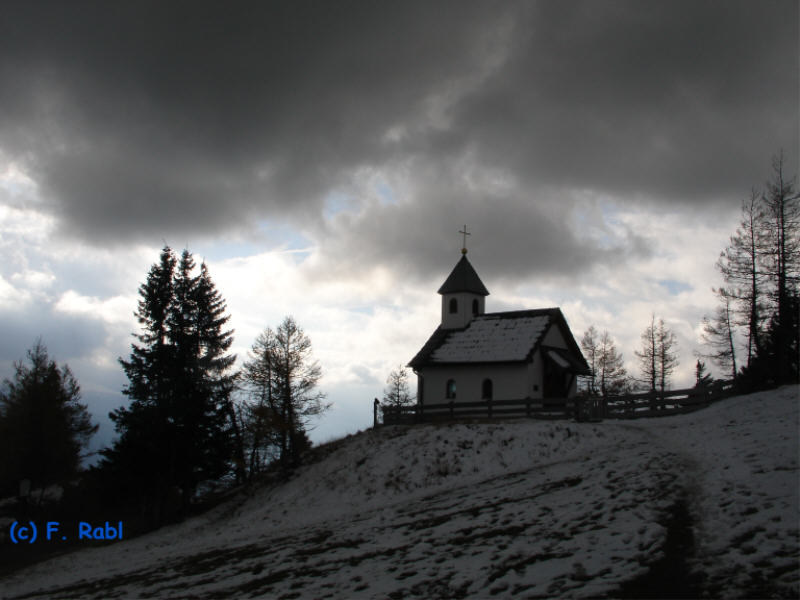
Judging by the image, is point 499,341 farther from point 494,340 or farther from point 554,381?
point 554,381

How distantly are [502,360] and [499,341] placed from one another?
2136 mm

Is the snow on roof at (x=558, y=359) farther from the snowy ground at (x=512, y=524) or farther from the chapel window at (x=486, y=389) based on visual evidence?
the snowy ground at (x=512, y=524)

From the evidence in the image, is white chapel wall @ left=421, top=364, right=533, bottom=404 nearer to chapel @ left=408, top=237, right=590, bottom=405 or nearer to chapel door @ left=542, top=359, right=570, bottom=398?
chapel @ left=408, top=237, right=590, bottom=405

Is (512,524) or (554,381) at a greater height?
(554,381)

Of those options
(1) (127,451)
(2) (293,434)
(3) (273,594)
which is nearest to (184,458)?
(1) (127,451)

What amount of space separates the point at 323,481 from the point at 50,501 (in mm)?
21763

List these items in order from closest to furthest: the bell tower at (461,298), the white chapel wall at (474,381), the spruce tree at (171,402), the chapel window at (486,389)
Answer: the spruce tree at (171,402)
the white chapel wall at (474,381)
the chapel window at (486,389)
the bell tower at (461,298)

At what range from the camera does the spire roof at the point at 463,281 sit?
45.8 m

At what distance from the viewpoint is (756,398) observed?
24.6 meters

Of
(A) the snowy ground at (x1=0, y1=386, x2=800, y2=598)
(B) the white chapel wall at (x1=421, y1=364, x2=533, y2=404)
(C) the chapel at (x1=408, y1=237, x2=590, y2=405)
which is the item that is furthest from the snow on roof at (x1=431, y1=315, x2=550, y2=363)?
(A) the snowy ground at (x1=0, y1=386, x2=800, y2=598)

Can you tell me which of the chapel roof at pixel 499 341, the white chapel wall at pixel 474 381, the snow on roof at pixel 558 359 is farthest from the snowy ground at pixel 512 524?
the snow on roof at pixel 558 359

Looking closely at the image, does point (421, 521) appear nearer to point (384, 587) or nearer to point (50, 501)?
point (384, 587)

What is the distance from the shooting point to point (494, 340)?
135 feet

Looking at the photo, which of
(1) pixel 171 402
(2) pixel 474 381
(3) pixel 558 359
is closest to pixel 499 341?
(2) pixel 474 381
